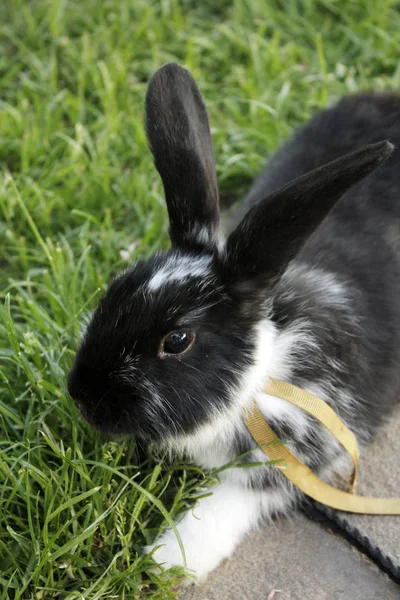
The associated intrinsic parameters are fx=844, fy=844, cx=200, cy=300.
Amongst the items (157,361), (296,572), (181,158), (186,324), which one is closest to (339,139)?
(181,158)

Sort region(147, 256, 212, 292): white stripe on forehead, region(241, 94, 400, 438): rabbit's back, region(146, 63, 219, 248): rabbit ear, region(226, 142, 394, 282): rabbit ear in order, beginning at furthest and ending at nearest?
1. region(241, 94, 400, 438): rabbit's back
2. region(146, 63, 219, 248): rabbit ear
3. region(147, 256, 212, 292): white stripe on forehead
4. region(226, 142, 394, 282): rabbit ear

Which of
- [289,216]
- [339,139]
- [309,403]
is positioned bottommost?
[309,403]

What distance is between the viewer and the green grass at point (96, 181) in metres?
2.53

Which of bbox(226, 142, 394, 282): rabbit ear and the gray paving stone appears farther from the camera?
the gray paving stone

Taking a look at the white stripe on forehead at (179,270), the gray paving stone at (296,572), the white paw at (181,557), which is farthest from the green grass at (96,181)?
the white stripe on forehead at (179,270)

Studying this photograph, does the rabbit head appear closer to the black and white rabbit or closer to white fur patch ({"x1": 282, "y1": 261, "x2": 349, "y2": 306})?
the black and white rabbit

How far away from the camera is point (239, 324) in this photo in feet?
8.13

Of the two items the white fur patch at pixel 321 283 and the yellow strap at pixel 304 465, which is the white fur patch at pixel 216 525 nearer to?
the yellow strap at pixel 304 465

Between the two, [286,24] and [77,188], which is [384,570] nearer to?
[77,188]

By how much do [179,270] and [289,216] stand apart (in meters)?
0.45

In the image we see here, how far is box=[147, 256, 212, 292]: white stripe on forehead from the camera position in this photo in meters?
2.49

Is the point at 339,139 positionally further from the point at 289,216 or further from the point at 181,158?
the point at 289,216

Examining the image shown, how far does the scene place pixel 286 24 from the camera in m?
4.91

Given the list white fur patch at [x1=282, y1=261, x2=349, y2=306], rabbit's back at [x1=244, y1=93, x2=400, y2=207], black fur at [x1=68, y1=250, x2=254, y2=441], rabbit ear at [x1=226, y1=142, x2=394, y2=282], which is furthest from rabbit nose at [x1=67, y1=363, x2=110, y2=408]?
rabbit's back at [x1=244, y1=93, x2=400, y2=207]
